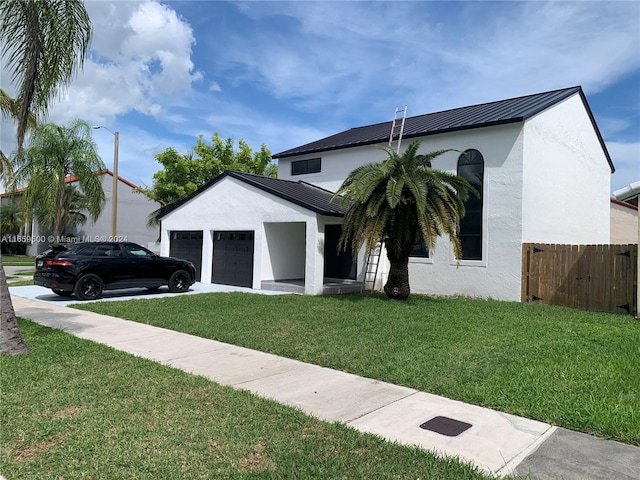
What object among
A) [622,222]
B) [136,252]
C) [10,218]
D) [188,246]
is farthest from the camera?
[10,218]

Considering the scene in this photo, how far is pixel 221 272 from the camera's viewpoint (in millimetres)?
18641

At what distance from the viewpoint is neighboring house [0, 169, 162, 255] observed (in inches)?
1464

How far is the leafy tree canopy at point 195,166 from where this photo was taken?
3130 cm

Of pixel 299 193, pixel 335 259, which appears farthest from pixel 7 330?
pixel 335 259

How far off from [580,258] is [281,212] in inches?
371

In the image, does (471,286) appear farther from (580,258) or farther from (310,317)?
(310,317)

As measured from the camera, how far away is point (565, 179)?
53.6 feet

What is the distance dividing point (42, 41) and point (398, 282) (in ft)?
33.7

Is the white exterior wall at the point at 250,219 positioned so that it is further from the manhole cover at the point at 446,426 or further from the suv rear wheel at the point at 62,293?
the manhole cover at the point at 446,426

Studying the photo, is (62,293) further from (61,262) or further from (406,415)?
(406,415)

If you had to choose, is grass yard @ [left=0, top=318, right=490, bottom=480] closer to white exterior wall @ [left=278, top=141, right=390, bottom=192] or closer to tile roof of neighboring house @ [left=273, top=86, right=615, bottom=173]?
tile roof of neighboring house @ [left=273, top=86, right=615, bottom=173]

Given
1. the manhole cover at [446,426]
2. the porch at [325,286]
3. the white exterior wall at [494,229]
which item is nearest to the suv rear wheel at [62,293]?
the porch at [325,286]

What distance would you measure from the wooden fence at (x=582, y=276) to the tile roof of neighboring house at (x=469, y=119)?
4222 millimetres

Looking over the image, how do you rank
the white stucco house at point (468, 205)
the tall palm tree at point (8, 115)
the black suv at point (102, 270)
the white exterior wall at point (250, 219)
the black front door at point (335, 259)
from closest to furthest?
1. the tall palm tree at point (8, 115)
2. the black suv at point (102, 270)
3. the white stucco house at point (468, 205)
4. the white exterior wall at point (250, 219)
5. the black front door at point (335, 259)
